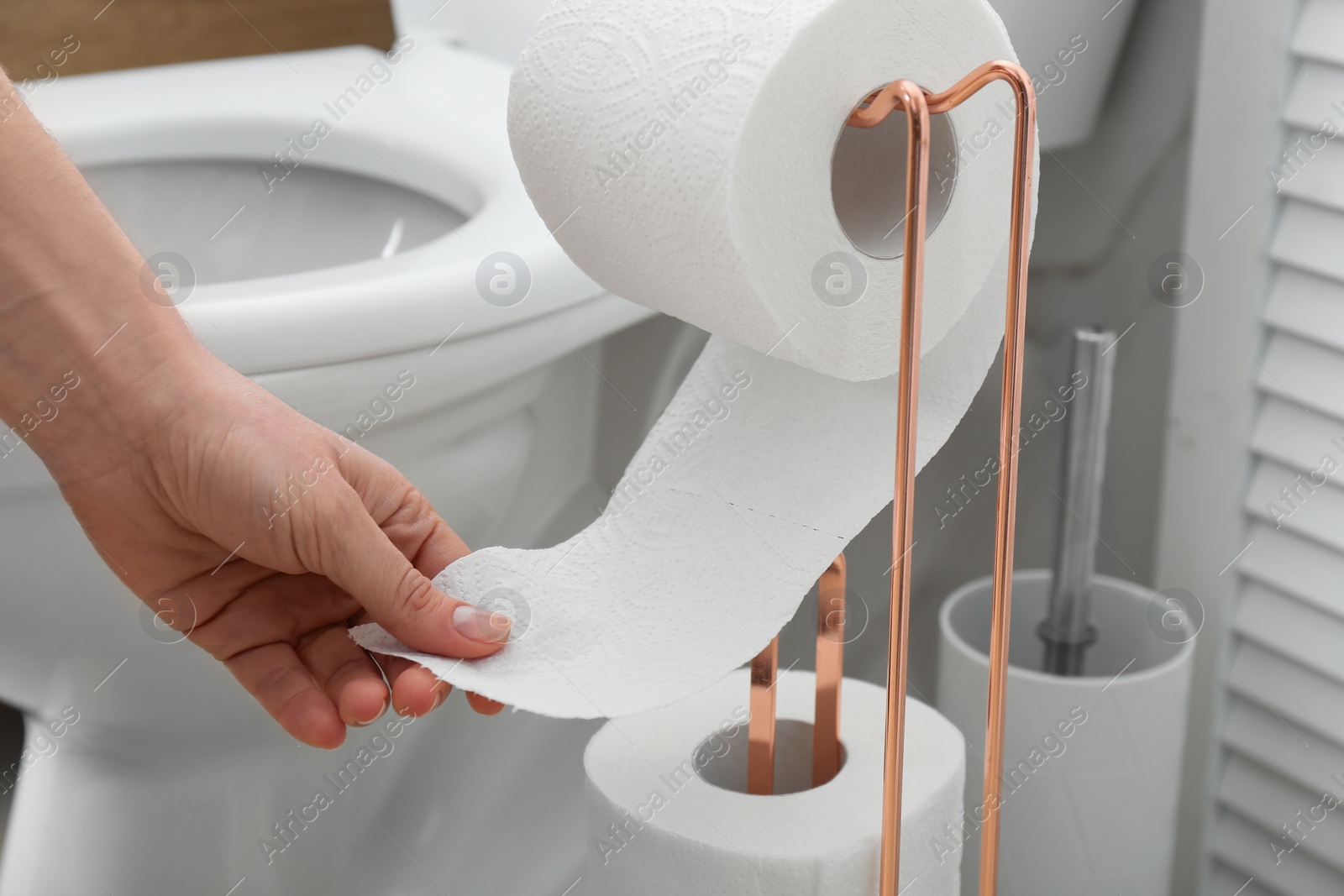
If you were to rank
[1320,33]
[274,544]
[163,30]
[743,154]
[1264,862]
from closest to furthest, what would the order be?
[743,154] < [274,544] < [1320,33] < [1264,862] < [163,30]

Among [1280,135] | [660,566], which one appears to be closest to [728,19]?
[660,566]

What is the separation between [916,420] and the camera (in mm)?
412

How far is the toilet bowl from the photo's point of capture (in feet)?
1.78

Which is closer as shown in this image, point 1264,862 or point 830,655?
point 830,655

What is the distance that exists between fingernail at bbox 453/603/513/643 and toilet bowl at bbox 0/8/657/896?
133 mm

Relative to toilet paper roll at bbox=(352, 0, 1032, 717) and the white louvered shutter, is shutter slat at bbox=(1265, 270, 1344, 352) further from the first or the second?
toilet paper roll at bbox=(352, 0, 1032, 717)

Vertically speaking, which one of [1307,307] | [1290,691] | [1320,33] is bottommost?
[1290,691]

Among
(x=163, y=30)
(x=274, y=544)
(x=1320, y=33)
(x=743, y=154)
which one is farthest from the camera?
(x=163, y=30)

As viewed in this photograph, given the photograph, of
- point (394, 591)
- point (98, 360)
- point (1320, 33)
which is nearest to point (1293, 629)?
point (1320, 33)

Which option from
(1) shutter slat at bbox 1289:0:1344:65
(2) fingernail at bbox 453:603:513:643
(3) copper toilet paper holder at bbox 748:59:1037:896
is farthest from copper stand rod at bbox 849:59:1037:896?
(1) shutter slat at bbox 1289:0:1344:65

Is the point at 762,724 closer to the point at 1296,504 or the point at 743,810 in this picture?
the point at 743,810

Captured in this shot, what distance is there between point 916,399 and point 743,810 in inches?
6.6

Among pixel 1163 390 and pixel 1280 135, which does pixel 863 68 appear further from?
pixel 1163 390

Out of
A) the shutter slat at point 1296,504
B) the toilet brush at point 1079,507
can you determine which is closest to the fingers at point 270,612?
the toilet brush at point 1079,507
